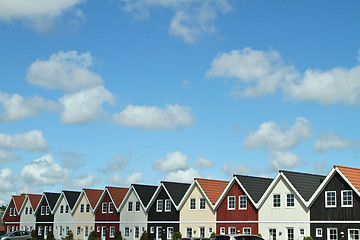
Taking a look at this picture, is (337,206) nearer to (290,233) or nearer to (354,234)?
A: (354,234)

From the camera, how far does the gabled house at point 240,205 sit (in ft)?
173

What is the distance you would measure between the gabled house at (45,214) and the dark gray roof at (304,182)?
1750 inches

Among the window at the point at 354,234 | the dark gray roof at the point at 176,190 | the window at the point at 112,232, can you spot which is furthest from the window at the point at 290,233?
the window at the point at 112,232

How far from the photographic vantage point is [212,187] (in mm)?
59625

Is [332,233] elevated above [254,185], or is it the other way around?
[254,185]

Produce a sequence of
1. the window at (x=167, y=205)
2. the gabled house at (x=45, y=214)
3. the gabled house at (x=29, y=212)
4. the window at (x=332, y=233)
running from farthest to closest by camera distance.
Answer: the gabled house at (x=29, y=212) < the gabled house at (x=45, y=214) < the window at (x=167, y=205) < the window at (x=332, y=233)

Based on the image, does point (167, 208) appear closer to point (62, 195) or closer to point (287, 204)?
point (287, 204)

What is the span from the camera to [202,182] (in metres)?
59.3

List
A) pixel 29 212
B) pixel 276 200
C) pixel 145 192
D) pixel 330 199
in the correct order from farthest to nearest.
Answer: pixel 29 212 < pixel 145 192 < pixel 276 200 < pixel 330 199

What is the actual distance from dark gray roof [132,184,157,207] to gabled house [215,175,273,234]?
43.5ft

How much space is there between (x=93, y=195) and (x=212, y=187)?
23.5 meters

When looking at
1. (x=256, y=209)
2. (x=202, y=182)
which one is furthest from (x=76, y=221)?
(x=256, y=209)

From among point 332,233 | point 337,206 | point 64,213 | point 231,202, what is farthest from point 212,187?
point 64,213

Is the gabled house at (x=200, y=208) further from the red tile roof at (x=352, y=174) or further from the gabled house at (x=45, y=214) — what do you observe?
the gabled house at (x=45, y=214)
